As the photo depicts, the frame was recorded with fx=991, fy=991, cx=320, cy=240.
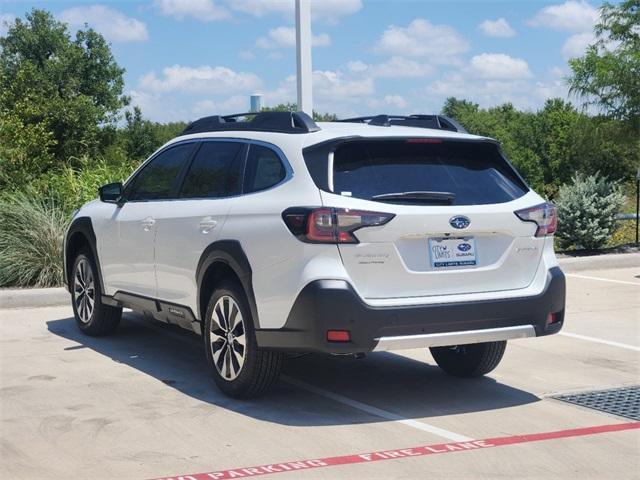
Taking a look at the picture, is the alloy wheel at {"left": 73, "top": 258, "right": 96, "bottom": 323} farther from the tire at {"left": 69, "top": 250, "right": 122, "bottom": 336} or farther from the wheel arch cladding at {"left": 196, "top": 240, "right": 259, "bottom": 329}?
the wheel arch cladding at {"left": 196, "top": 240, "right": 259, "bottom": 329}

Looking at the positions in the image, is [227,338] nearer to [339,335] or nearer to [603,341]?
[339,335]

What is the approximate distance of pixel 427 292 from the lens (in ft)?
20.2

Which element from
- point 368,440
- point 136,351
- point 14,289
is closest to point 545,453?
point 368,440

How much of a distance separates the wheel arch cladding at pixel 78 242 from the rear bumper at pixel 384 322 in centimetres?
310

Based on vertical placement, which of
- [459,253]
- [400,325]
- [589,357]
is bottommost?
[589,357]

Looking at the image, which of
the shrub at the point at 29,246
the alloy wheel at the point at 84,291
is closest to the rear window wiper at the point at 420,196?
the alloy wheel at the point at 84,291

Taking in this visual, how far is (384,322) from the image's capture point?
5965 millimetres

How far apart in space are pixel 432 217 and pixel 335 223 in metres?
0.64

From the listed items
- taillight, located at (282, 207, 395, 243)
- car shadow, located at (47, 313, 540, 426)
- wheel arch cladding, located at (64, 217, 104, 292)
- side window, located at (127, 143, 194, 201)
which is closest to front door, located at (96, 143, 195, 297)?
side window, located at (127, 143, 194, 201)

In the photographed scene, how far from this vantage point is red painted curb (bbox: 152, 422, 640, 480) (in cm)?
511

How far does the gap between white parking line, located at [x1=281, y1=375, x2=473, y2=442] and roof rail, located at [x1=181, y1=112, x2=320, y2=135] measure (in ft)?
6.06

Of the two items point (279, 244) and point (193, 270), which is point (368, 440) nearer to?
point (279, 244)

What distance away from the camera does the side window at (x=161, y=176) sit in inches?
310

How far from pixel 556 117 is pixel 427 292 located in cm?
8994
